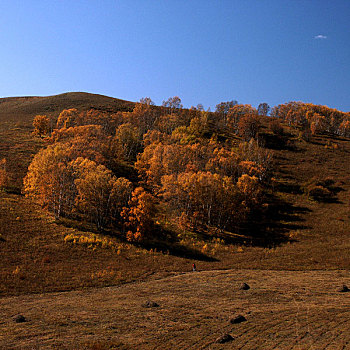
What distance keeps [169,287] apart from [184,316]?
29.0 feet

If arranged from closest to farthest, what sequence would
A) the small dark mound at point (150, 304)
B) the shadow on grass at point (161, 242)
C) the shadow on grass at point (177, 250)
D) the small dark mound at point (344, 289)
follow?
the small dark mound at point (150, 304) → the small dark mound at point (344, 289) → the shadow on grass at point (177, 250) → the shadow on grass at point (161, 242)

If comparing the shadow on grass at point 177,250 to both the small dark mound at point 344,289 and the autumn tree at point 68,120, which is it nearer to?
the small dark mound at point 344,289

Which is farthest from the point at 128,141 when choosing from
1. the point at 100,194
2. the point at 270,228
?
the point at 270,228

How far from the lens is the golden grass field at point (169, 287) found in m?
17.1

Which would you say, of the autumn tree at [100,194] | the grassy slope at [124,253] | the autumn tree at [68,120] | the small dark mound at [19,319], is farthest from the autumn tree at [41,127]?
the small dark mound at [19,319]

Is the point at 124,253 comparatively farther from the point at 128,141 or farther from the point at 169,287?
the point at 128,141

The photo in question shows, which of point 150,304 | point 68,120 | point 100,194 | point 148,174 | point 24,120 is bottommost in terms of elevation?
point 150,304

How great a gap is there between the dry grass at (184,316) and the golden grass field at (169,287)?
8cm

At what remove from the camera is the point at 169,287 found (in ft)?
96.4

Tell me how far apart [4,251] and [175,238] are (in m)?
29.9

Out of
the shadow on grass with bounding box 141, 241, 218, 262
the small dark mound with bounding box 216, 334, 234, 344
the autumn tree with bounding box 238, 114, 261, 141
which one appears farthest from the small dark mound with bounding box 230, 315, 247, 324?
the autumn tree with bounding box 238, 114, 261, 141

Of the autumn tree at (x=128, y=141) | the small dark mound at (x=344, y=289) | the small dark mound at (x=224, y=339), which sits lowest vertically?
the small dark mound at (x=344, y=289)

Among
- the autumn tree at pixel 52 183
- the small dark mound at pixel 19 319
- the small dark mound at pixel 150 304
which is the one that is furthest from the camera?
the autumn tree at pixel 52 183

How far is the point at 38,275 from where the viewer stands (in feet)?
102
